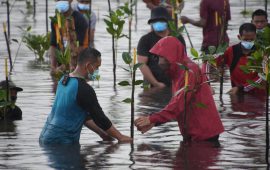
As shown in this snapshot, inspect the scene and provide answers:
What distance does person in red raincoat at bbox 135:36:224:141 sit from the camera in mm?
12523

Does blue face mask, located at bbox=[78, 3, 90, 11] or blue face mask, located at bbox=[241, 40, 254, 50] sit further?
blue face mask, located at bbox=[78, 3, 90, 11]

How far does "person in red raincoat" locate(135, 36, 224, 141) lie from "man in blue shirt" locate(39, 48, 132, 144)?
1.57ft

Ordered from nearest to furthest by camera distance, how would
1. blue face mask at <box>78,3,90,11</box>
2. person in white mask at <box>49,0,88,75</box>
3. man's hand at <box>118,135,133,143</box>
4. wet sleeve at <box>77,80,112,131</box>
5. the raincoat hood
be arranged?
wet sleeve at <box>77,80,112,131</box> < the raincoat hood < man's hand at <box>118,135,133,143</box> < person in white mask at <box>49,0,88,75</box> < blue face mask at <box>78,3,90,11</box>

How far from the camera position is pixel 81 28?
18.7 metres

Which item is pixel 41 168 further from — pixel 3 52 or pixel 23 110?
pixel 3 52

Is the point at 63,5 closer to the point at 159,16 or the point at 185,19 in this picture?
the point at 159,16

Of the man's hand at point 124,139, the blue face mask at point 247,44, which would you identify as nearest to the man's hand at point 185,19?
the blue face mask at point 247,44

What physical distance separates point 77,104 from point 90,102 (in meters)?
0.16

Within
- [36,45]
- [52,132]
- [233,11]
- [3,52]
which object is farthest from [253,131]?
[233,11]

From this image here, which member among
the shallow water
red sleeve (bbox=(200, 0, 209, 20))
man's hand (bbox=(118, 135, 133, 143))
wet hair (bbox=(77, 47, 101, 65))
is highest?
wet hair (bbox=(77, 47, 101, 65))

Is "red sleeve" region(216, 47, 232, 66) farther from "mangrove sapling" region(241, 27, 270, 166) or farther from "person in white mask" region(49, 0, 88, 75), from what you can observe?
"mangrove sapling" region(241, 27, 270, 166)

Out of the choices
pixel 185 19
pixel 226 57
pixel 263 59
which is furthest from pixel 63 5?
pixel 263 59

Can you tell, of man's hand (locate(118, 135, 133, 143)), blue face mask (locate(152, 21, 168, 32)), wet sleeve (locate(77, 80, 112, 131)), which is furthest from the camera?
blue face mask (locate(152, 21, 168, 32))

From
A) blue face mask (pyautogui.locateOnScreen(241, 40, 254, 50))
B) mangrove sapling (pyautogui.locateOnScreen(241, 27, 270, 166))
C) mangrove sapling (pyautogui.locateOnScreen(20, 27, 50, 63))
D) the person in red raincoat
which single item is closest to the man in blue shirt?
the person in red raincoat
